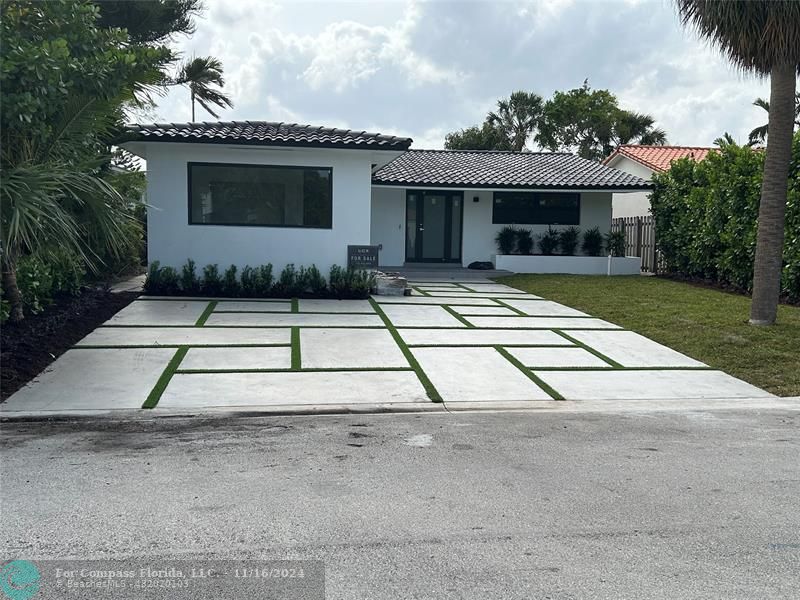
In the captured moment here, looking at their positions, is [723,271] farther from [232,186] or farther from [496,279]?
[232,186]

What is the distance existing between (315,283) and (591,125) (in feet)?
107

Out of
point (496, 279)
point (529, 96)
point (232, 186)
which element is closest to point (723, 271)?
point (496, 279)

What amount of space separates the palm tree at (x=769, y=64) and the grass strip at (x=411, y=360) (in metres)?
5.49

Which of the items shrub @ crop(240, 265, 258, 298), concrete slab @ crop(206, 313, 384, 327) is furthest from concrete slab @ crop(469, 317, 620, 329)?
shrub @ crop(240, 265, 258, 298)

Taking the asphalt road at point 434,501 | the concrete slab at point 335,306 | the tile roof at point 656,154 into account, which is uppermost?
the tile roof at point 656,154

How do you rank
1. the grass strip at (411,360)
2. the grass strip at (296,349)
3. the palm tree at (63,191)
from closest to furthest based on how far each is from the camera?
the palm tree at (63,191) → the grass strip at (411,360) → the grass strip at (296,349)

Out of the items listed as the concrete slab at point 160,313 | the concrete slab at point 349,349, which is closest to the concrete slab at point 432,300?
the concrete slab at point 349,349

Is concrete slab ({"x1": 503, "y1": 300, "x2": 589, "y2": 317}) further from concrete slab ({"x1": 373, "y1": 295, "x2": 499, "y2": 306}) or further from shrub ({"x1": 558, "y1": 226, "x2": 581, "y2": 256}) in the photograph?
shrub ({"x1": 558, "y1": 226, "x2": 581, "y2": 256})

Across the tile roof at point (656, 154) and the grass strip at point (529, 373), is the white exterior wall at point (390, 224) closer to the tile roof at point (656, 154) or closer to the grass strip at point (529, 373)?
the tile roof at point (656, 154)

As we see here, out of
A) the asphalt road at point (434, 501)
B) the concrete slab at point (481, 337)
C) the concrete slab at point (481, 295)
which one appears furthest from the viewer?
the concrete slab at point (481, 295)

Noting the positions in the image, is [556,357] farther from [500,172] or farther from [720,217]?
[500,172]

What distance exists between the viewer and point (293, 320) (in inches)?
445

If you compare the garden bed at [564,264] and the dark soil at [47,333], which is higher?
the garden bed at [564,264]

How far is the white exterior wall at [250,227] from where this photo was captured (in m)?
14.1
